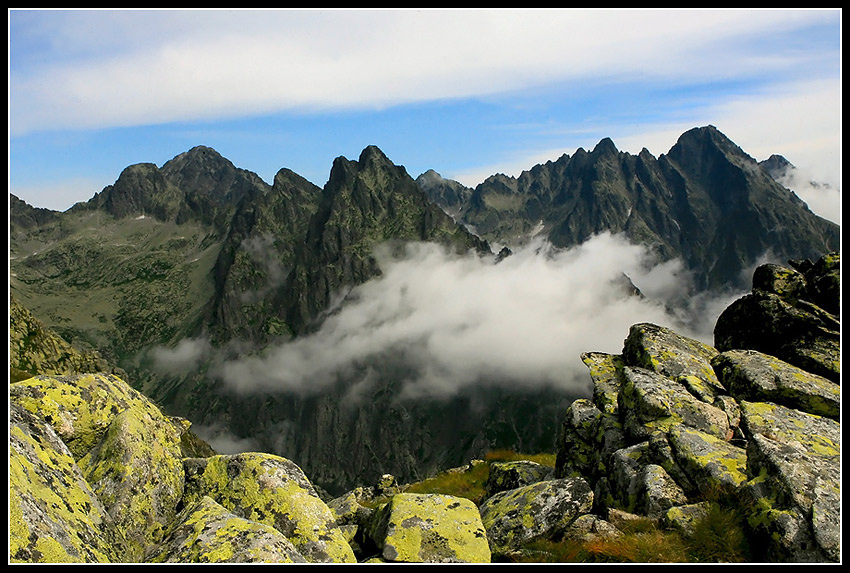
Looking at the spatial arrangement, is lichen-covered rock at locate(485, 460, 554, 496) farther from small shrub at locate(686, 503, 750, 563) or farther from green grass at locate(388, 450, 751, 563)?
small shrub at locate(686, 503, 750, 563)

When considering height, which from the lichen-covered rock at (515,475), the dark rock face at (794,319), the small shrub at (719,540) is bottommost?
the lichen-covered rock at (515,475)

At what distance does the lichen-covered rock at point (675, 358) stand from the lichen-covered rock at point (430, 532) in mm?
11369

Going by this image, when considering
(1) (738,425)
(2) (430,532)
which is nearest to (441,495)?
(2) (430,532)

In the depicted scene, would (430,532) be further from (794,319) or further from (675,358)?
(794,319)

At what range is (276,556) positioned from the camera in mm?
10109

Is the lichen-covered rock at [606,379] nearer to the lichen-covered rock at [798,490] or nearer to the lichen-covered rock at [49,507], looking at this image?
the lichen-covered rock at [798,490]

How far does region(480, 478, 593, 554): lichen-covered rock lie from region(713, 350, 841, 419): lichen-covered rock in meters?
8.94

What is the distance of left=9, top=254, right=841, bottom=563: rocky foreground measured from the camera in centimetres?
1053

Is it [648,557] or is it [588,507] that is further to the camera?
[588,507]

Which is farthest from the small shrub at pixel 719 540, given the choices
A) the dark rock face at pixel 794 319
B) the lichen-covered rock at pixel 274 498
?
the dark rock face at pixel 794 319

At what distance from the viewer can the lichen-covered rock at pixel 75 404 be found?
13203mm
